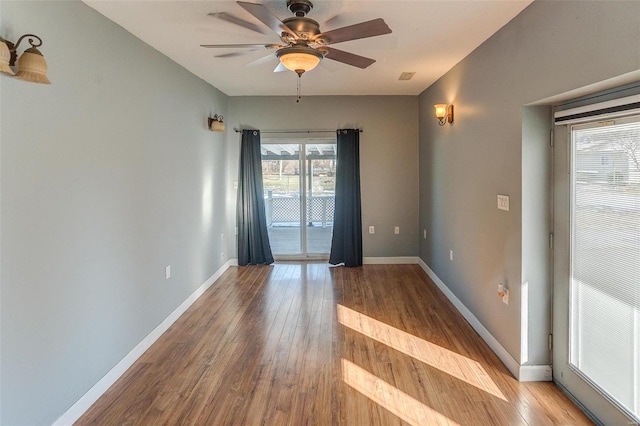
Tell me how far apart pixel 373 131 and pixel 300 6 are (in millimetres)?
3549

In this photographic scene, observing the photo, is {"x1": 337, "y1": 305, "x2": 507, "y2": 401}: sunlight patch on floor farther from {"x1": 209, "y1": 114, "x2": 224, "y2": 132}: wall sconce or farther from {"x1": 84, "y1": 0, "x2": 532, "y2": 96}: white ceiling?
{"x1": 209, "y1": 114, "x2": 224, "y2": 132}: wall sconce

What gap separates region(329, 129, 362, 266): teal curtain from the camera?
5695 millimetres

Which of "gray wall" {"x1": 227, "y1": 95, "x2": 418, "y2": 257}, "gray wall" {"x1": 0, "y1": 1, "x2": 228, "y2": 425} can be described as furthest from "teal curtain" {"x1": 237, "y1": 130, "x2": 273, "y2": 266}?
"gray wall" {"x1": 0, "y1": 1, "x2": 228, "y2": 425}

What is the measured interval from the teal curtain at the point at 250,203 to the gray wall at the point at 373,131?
0.17 meters

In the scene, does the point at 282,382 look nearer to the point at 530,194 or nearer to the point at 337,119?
the point at 530,194

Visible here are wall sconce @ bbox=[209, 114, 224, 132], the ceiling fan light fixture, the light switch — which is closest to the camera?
the ceiling fan light fixture

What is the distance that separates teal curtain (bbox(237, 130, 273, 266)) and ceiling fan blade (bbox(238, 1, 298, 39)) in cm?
342

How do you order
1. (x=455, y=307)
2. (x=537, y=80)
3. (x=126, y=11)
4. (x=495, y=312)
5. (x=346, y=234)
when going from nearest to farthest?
(x=537, y=80)
(x=126, y=11)
(x=495, y=312)
(x=455, y=307)
(x=346, y=234)

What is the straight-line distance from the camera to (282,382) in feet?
8.63

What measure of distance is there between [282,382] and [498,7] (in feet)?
9.67

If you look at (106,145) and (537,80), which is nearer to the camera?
(537,80)

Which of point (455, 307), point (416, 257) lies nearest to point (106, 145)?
point (455, 307)

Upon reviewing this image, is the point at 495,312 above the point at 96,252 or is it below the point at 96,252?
below

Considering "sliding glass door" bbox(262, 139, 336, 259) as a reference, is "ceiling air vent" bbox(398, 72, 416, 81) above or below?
above
